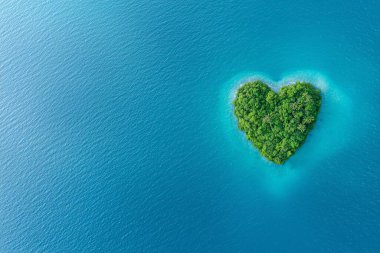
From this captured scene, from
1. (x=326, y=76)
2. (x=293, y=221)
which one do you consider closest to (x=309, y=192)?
(x=293, y=221)

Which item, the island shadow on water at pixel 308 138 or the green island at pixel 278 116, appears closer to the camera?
the island shadow on water at pixel 308 138

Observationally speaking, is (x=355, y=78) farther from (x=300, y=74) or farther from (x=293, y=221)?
(x=293, y=221)

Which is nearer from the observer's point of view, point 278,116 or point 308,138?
point 308,138

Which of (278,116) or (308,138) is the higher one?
(278,116)

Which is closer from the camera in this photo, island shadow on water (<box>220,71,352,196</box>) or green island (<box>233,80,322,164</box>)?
island shadow on water (<box>220,71,352,196</box>)
